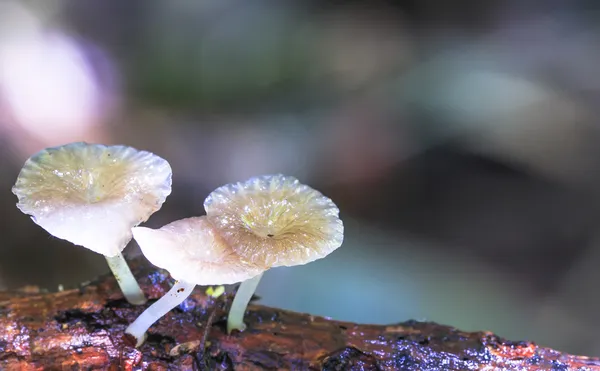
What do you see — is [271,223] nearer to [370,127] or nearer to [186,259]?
[186,259]


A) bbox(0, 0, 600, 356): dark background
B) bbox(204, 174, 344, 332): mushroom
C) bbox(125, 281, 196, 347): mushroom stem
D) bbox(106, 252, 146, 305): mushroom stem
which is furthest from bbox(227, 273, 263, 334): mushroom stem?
bbox(0, 0, 600, 356): dark background

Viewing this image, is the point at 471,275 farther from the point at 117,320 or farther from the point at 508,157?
the point at 117,320

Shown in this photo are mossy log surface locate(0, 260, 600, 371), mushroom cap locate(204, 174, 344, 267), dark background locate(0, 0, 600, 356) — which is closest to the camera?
mushroom cap locate(204, 174, 344, 267)

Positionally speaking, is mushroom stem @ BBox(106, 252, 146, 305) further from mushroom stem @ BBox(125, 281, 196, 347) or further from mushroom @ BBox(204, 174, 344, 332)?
mushroom @ BBox(204, 174, 344, 332)

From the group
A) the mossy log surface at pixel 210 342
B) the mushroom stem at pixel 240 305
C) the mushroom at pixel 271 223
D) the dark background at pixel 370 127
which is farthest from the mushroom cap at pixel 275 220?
the dark background at pixel 370 127

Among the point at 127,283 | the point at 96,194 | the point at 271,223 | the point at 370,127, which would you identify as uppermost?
the point at 370,127

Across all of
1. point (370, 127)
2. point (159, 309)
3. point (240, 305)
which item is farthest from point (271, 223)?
point (370, 127)
